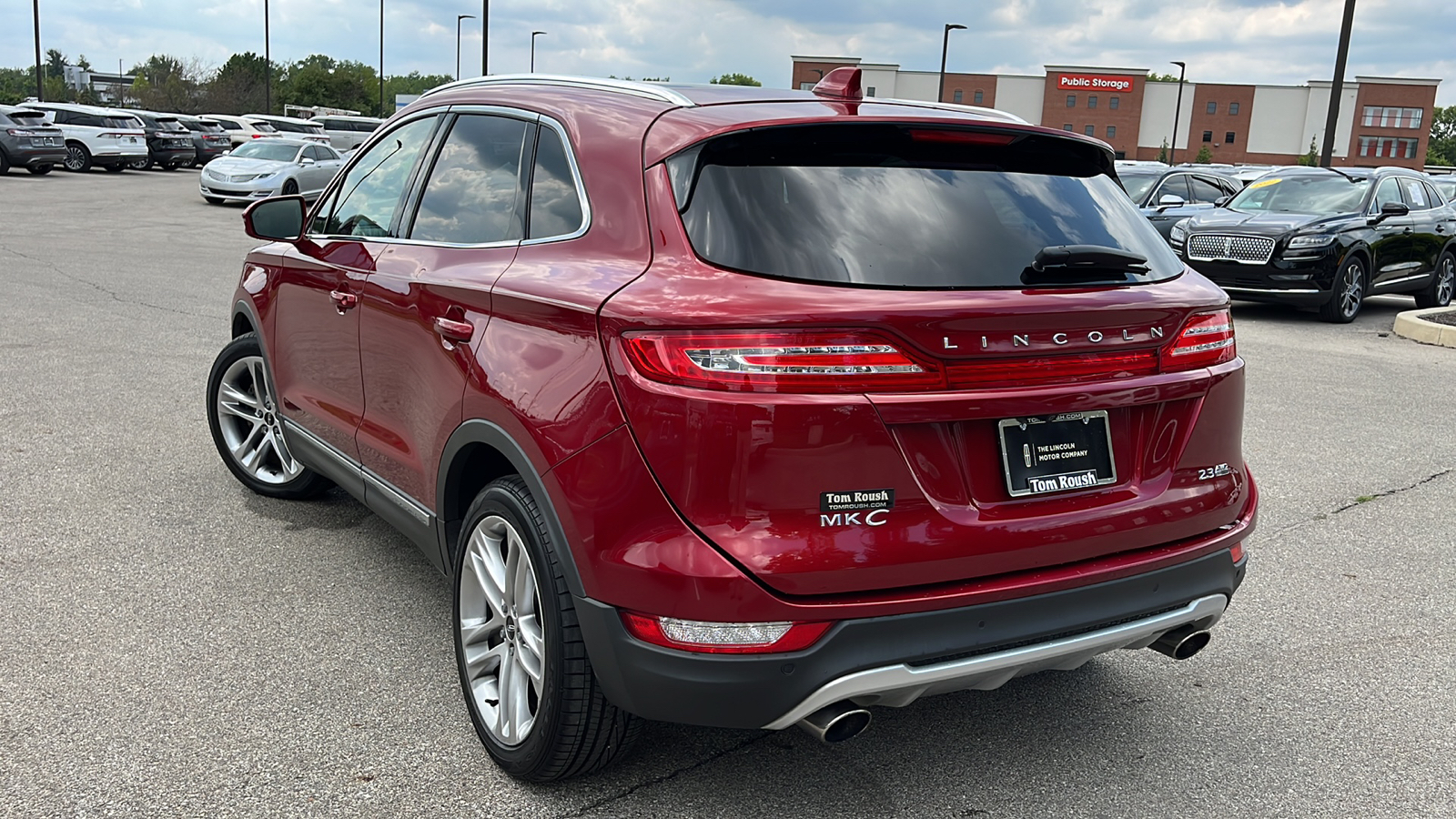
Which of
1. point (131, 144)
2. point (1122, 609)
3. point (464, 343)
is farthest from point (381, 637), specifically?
point (131, 144)

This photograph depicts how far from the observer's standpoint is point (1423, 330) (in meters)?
12.1

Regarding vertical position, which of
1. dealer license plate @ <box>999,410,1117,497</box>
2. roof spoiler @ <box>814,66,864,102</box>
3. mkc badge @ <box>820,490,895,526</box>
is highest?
roof spoiler @ <box>814,66,864,102</box>

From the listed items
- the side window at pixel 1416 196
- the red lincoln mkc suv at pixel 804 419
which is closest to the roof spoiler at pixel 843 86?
the red lincoln mkc suv at pixel 804 419

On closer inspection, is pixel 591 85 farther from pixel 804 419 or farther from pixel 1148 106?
pixel 1148 106

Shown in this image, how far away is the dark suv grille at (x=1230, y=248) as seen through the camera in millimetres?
13102

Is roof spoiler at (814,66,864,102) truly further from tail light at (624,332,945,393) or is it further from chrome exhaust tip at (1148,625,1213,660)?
chrome exhaust tip at (1148,625,1213,660)

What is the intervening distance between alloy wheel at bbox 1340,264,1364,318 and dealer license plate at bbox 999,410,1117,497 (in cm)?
1205

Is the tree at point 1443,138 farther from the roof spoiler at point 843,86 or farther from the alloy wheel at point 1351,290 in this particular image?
the roof spoiler at point 843,86

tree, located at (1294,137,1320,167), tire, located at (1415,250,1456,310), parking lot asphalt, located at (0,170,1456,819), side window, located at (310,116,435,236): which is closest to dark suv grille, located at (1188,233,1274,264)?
tire, located at (1415,250,1456,310)

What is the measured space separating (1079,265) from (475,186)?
1.81 m

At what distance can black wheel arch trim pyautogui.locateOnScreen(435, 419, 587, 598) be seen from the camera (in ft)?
8.88

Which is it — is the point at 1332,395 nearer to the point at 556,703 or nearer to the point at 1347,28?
the point at 556,703

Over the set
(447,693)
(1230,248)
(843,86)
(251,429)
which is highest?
(843,86)

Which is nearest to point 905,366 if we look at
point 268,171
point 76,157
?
point 268,171
